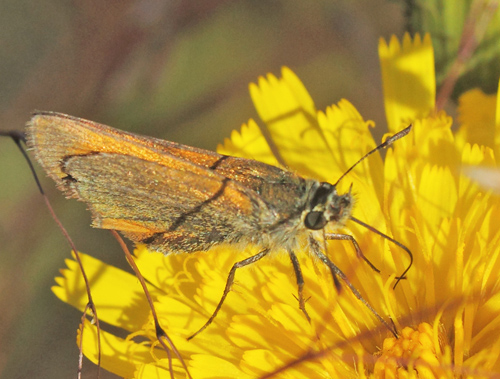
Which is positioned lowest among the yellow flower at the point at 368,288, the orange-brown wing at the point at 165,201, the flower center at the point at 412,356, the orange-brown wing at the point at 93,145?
the flower center at the point at 412,356

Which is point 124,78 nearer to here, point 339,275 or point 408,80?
point 408,80

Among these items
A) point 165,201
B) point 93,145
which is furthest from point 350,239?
point 93,145

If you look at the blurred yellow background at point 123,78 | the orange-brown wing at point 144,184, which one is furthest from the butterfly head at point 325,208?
the blurred yellow background at point 123,78

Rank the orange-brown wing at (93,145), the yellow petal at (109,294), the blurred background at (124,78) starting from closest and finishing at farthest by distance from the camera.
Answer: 1. the orange-brown wing at (93,145)
2. the yellow petal at (109,294)
3. the blurred background at (124,78)

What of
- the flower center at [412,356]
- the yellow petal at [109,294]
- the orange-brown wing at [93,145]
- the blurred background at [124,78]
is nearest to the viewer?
the flower center at [412,356]

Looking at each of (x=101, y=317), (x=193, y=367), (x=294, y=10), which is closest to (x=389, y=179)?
(x=193, y=367)

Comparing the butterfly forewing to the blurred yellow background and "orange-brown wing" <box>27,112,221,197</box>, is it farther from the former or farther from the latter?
the blurred yellow background

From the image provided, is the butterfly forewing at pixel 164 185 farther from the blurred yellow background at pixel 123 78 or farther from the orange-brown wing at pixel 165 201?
the blurred yellow background at pixel 123 78
